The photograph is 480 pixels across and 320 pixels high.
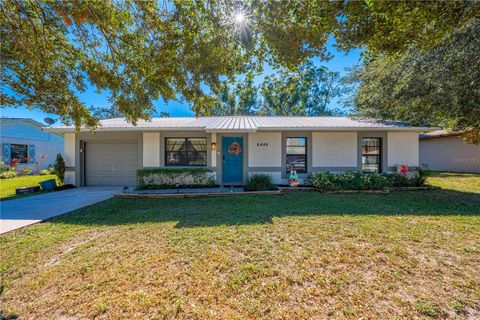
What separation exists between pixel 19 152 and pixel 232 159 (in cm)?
1785

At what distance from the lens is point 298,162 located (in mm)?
9336

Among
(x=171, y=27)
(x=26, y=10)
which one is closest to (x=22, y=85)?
(x=26, y=10)

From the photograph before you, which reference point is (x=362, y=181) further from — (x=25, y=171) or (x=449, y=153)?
(x=25, y=171)

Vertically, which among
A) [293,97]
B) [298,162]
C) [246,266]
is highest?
[293,97]

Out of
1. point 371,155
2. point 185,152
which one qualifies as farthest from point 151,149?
point 371,155

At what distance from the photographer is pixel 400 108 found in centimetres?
1041

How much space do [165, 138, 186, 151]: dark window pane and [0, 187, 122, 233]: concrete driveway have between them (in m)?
3.15

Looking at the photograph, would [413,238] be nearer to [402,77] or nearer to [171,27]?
[171,27]

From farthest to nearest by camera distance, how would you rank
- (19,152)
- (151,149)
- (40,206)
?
(19,152), (151,149), (40,206)

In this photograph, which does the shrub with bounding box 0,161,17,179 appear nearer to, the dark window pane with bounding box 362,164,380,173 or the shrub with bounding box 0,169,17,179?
the shrub with bounding box 0,169,17,179

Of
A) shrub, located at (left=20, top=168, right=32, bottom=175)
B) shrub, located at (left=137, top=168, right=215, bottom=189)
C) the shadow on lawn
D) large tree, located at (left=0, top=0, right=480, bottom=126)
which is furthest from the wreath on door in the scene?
shrub, located at (left=20, top=168, right=32, bottom=175)

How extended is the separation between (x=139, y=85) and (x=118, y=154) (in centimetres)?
626

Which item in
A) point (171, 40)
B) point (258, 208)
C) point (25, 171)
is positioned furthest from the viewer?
point (25, 171)

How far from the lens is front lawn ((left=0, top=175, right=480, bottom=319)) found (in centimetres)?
215
